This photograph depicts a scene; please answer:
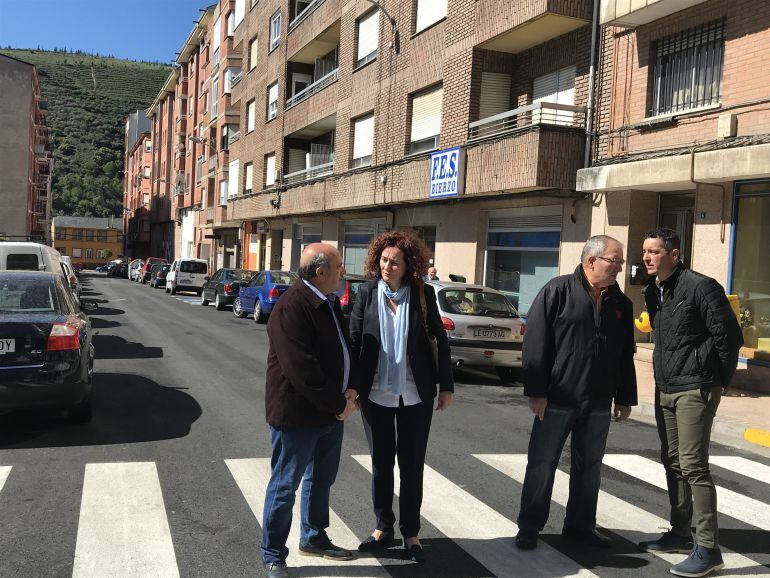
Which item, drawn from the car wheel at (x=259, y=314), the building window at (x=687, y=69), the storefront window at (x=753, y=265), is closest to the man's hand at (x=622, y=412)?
the storefront window at (x=753, y=265)

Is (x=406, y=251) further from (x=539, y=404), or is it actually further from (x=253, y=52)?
(x=253, y=52)

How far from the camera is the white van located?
34.1m

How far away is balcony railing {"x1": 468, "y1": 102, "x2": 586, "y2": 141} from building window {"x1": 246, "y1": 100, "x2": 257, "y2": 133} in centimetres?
2036

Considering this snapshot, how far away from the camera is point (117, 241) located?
10794cm

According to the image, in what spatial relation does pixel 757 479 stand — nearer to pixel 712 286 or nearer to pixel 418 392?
pixel 712 286

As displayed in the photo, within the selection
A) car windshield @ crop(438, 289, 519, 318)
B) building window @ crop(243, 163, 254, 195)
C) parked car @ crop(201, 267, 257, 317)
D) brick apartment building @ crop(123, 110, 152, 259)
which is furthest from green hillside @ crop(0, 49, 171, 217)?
car windshield @ crop(438, 289, 519, 318)

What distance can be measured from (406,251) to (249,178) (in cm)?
3191

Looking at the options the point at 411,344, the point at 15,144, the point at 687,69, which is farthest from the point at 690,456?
the point at 15,144

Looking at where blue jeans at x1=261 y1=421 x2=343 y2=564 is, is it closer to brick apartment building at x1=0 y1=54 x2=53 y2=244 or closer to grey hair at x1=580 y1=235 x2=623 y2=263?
grey hair at x1=580 y1=235 x2=623 y2=263

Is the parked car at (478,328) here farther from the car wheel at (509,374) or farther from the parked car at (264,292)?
the parked car at (264,292)

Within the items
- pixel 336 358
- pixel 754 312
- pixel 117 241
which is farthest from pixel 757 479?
pixel 117 241

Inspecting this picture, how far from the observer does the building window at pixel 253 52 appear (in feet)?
114

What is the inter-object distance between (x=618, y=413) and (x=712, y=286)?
93 centimetres

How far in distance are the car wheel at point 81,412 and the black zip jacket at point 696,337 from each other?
5.23m
